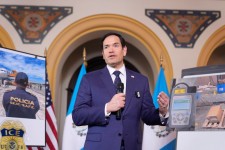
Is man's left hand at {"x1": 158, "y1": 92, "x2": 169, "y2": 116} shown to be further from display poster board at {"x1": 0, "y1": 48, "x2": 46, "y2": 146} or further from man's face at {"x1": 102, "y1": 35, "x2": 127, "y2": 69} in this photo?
display poster board at {"x1": 0, "y1": 48, "x2": 46, "y2": 146}

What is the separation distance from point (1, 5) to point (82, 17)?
125 centimetres

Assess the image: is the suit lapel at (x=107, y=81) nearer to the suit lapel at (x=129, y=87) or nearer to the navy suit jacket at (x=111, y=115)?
the navy suit jacket at (x=111, y=115)

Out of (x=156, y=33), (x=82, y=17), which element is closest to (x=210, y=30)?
(x=156, y=33)

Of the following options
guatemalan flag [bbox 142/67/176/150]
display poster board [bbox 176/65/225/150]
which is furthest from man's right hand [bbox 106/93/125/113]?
guatemalan flag [bbox 142/67/176/150]

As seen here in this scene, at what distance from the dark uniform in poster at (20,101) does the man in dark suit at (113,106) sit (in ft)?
3.48

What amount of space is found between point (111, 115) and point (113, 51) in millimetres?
447

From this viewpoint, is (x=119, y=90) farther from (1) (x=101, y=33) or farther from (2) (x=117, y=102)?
(1) (x=101, y=33)

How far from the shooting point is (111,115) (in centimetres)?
239

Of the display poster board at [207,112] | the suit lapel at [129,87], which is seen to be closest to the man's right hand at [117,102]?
the suit lapel at [129,87]

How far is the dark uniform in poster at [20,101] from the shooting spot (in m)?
3.28

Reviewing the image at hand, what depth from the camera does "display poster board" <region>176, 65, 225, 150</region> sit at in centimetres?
232

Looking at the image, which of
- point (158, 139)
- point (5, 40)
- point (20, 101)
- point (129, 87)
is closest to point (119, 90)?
point (129, 87)

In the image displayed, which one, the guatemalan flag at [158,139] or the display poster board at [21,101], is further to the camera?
the guatemalan flag at [158,139]

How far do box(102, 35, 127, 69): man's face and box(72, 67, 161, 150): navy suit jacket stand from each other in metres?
0.09
